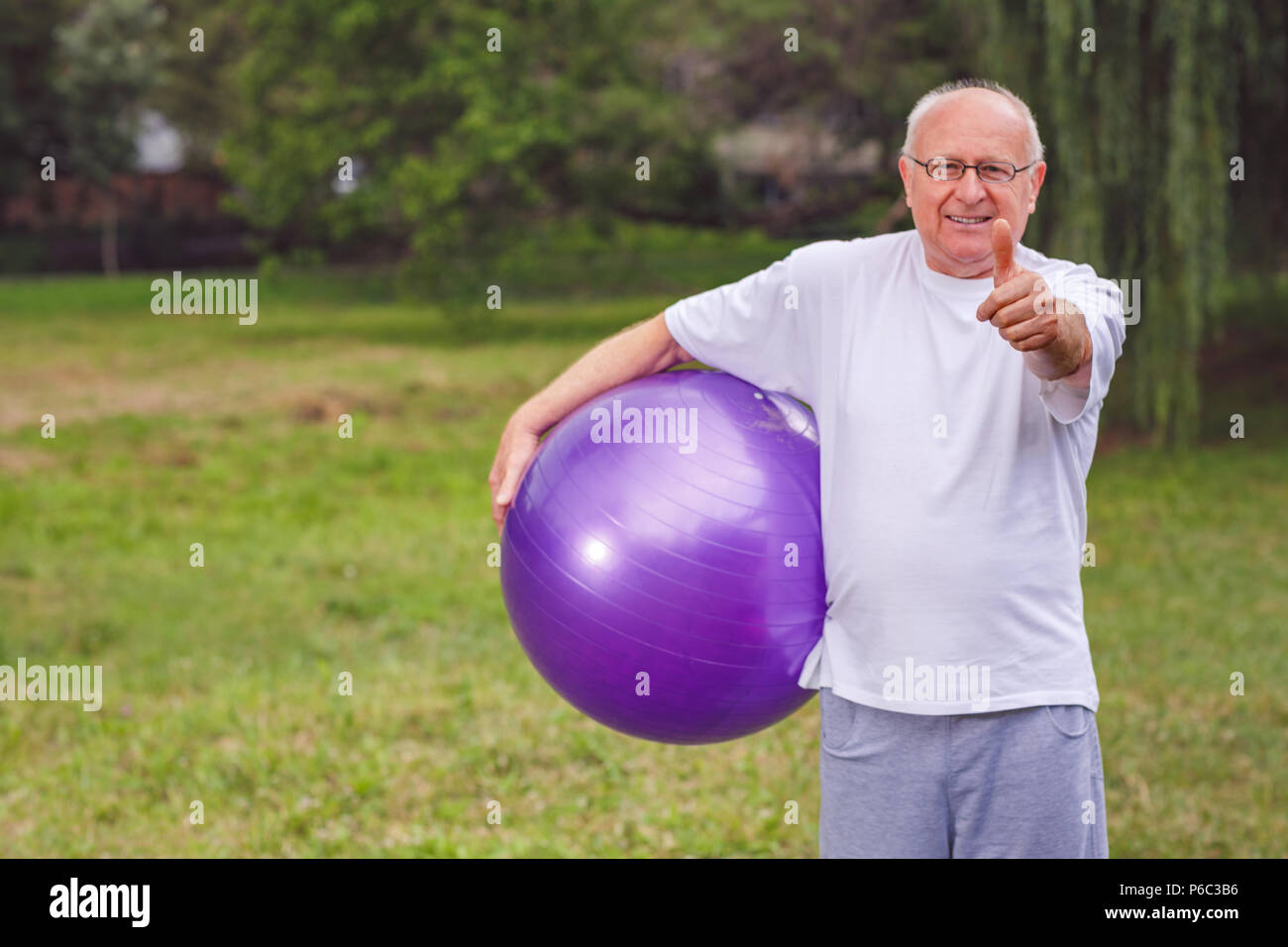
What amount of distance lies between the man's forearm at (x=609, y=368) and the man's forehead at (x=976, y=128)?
77 cm

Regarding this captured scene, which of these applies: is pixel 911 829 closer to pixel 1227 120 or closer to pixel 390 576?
pixel 390 576

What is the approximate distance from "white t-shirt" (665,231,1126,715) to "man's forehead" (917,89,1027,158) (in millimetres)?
213

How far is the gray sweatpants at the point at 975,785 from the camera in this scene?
2469 mm

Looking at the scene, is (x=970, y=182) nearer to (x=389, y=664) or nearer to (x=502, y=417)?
(x=389, y=664)

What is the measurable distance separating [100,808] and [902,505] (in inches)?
132

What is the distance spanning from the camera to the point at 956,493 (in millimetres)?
2488

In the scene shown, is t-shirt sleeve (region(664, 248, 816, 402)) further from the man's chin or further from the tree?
the tree

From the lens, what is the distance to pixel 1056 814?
2.46 metres

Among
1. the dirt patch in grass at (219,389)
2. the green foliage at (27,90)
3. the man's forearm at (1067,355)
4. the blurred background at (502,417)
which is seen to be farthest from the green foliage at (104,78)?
the man's forearm at (1067,355)

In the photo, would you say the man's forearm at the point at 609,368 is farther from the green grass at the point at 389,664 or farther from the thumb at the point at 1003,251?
the green grass at the point at 389,664

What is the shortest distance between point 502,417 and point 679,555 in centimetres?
1039

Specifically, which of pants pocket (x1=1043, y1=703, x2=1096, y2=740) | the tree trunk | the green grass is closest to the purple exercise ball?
pants pocket (x1=1043, y1=703, x2=1096, y2=740)

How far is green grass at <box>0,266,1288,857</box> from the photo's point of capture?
461 centimetres

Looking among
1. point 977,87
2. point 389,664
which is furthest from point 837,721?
point 389,664
